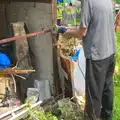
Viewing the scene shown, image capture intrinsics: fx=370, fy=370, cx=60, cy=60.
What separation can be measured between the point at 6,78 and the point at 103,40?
157 cm

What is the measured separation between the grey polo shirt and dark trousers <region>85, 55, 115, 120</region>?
0.39ft

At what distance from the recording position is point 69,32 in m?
4.73

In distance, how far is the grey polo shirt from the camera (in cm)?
449

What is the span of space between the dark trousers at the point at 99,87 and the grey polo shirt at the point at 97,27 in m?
0.12

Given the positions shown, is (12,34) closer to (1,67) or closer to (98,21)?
(1,67)

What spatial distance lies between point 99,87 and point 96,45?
0.57m

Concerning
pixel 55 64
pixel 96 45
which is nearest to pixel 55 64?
pixel 55 64

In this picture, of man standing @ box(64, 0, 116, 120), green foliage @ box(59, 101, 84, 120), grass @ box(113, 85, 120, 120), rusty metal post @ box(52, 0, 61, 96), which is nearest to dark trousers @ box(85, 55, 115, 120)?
man standing @ box(64, 0, 116, 120)

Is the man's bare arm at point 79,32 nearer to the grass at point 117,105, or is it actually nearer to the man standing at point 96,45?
the man standing at point 96,45

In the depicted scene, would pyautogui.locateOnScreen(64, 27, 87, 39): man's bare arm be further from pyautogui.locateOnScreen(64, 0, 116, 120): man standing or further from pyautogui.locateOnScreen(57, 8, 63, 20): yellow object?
pyautogui.locateOnScreen(57, 8, 63, 20): yellow object

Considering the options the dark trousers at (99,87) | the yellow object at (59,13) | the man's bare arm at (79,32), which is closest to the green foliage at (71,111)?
the dark trousers at (99,87)

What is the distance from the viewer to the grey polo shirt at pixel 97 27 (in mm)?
4488

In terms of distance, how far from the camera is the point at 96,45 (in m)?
4.62

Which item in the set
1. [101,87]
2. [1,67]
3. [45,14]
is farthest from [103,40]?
[1,67]
